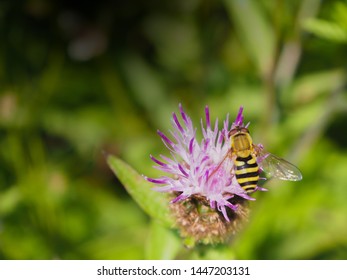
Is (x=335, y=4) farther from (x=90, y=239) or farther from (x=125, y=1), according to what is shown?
(x=90, y=239)

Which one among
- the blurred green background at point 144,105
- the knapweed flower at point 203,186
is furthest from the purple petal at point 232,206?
the blurred green background at point 144,105

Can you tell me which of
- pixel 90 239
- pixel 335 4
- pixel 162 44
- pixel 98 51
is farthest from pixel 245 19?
pixel 90 239

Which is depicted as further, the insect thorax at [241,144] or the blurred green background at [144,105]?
the blurred green background at [144,105]

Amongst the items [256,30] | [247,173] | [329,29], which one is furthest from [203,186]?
[256,30]

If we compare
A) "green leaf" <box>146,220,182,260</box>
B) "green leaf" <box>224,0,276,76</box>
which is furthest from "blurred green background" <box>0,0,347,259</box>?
"green leaf" <box>146,220,182,260</box>

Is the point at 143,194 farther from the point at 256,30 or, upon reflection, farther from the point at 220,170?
the point at 256,30

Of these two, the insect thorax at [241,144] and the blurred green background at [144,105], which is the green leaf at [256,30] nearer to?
the blurred green background at [144,105]
